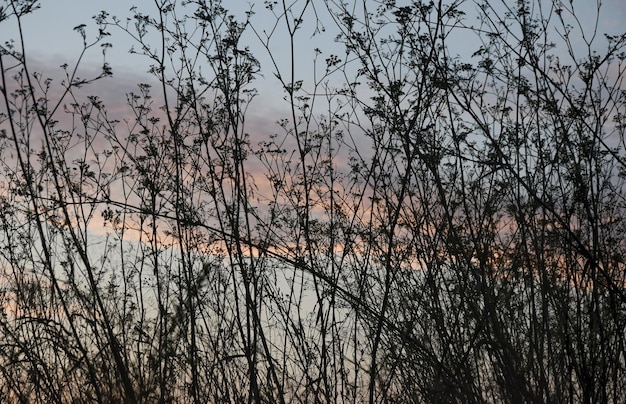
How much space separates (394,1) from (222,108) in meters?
1.09

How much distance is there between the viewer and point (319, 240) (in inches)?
203

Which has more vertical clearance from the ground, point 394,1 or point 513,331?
point 394,1

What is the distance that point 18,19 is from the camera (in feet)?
9.40

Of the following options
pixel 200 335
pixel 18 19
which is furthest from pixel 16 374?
pixel 18 19

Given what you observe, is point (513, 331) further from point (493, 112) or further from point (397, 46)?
point (397, 46)

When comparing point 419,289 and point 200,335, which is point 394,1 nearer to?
point 419,289

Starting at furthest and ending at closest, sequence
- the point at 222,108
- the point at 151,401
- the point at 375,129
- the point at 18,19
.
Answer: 1. the point at 375,129
2. the point at 222,108
3. the point at 151,401
4. the point at 18,19

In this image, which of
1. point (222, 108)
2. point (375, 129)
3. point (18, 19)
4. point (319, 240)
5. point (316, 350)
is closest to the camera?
point (18, 19)

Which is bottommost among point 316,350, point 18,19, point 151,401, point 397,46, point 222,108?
point 151,401

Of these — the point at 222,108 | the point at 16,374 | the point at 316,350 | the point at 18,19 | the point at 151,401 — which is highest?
the point at 222,108

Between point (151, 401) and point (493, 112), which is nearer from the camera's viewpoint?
point (151, 401)

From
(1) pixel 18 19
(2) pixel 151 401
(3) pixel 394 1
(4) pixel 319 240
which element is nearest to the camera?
(1) pixel 18 19

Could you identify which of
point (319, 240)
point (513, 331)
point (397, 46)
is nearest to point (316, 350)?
point (319, 240)

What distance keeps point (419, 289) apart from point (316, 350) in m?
1.08
